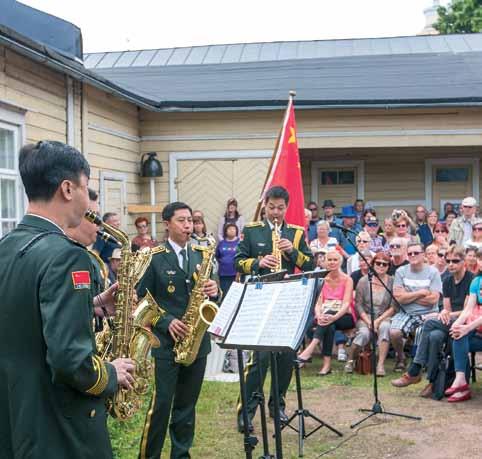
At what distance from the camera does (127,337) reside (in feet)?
12.5

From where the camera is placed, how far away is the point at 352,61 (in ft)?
54.4

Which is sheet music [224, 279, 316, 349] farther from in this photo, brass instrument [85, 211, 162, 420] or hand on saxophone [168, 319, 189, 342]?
hand on saxophone [168, 319, 189, 342]

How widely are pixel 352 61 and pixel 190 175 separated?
5.93 m

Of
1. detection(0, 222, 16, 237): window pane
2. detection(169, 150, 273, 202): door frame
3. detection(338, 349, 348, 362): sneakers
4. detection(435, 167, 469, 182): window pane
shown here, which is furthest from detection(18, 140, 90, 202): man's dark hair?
detection(435, 167, 469, 182): window pane

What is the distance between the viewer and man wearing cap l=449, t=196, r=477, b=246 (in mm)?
10414

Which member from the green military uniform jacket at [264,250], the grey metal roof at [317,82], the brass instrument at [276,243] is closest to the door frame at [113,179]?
the grey metal roof at [317,82]

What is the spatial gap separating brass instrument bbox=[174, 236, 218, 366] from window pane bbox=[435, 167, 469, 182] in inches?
431

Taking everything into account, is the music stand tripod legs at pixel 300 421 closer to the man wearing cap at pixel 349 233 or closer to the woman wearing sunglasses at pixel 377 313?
the woman wearing sunglasses at pixel 377 313

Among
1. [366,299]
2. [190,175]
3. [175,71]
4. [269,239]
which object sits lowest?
[366,299]

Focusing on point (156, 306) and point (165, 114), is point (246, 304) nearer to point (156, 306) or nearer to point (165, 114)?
point (156, 306)

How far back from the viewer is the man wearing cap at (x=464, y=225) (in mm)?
10414

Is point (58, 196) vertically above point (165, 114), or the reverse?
point (165, 114)

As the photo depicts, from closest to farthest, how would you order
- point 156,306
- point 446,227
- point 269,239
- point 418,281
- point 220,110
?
point 156,306 → point 269,239 → point 418,281 → point 446,227 → point 220,110

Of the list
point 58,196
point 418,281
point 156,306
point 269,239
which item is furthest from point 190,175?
point 58,196
